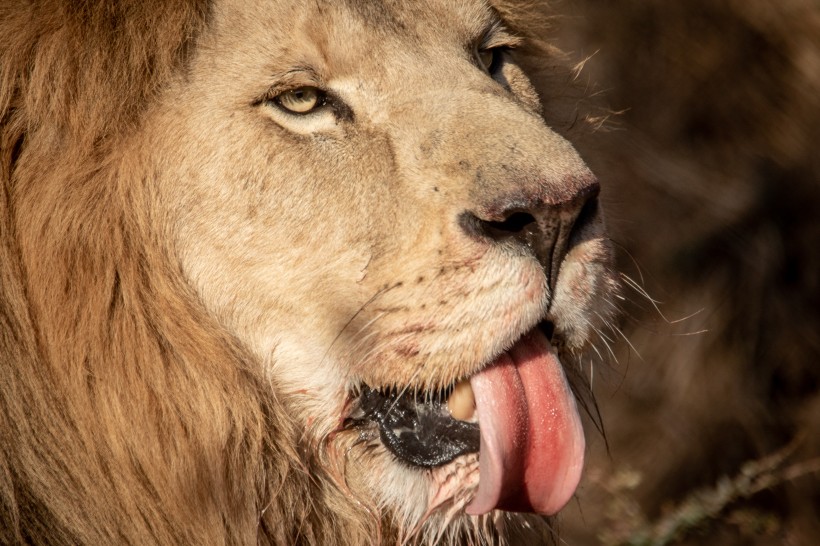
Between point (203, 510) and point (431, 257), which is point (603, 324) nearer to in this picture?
point (431, 257)

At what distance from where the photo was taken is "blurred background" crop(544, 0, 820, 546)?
6.16m

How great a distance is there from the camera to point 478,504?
2.52m

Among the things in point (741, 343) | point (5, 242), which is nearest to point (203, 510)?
point (5, 242)

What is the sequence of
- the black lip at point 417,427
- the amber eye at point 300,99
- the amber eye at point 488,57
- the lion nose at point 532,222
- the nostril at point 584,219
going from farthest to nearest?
1. the amber eye at point 488,57
2. the amber eye at point 300,99
3. the black lip at point 417,427
4. the nostril at point 584,219
5. the lion nose at point 532,222

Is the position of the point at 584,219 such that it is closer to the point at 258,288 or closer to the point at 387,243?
the point at 387,243

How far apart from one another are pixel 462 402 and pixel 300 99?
0.81 metres

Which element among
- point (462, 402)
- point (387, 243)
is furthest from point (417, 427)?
point (387, 243)

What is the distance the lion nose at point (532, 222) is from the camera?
7.65ft

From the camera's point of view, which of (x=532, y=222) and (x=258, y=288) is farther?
(x=258, y=288)

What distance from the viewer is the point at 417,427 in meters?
2.57

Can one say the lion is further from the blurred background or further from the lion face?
the blurred background

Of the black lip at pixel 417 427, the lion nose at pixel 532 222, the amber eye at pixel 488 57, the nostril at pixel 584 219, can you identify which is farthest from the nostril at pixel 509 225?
the amber eye at pixel 488 57

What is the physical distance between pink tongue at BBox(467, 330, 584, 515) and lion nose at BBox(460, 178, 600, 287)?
0.23 m

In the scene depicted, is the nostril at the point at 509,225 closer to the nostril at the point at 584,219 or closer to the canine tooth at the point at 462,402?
the nostril at the point at 584,219
